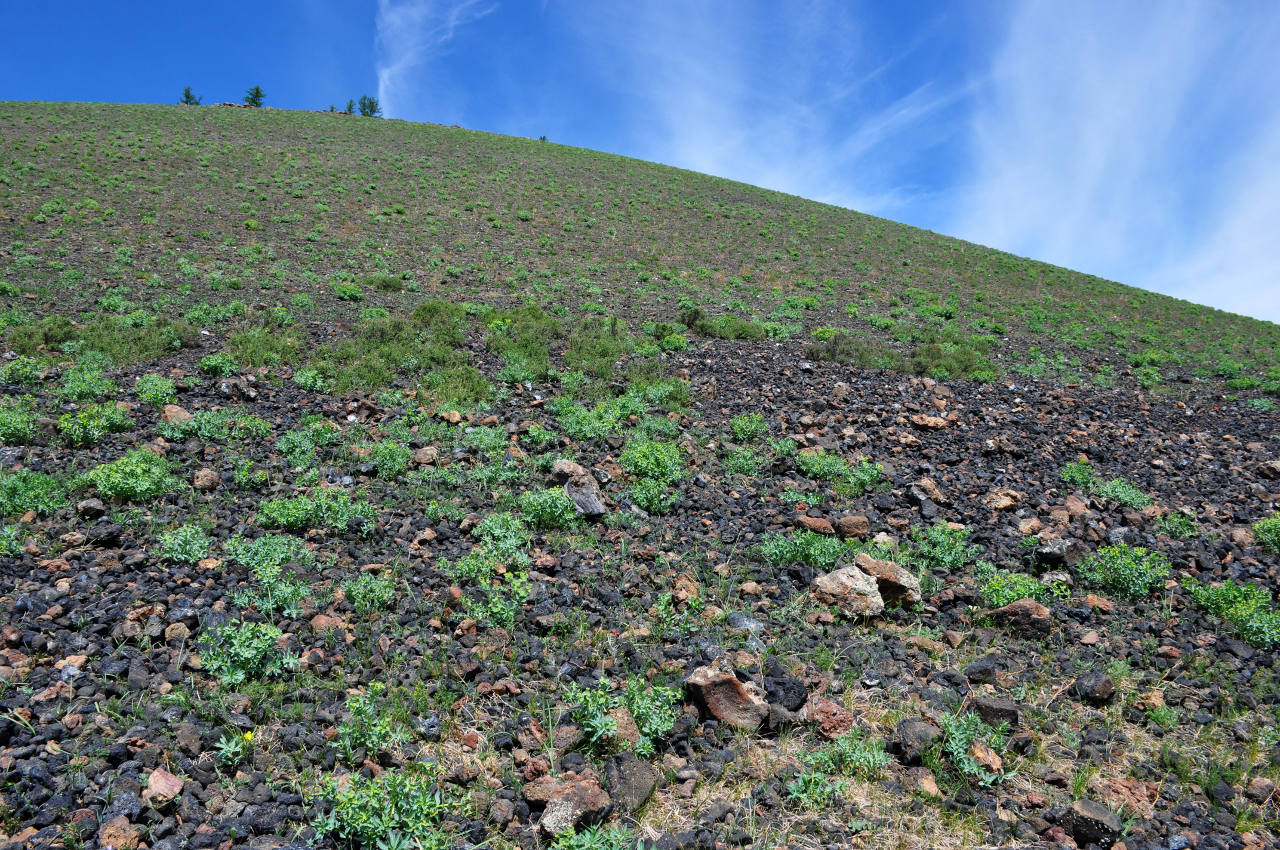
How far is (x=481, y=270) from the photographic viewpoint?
62.4 feet

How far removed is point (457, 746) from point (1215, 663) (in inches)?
223

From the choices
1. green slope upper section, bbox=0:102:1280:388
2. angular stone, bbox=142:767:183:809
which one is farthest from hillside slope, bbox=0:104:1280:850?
green slope upper section, bbox=0:102:1280:388

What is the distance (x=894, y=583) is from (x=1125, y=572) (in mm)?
2185

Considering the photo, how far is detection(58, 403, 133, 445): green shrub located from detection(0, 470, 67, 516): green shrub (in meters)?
0.96

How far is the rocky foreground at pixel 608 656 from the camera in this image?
11.4ft

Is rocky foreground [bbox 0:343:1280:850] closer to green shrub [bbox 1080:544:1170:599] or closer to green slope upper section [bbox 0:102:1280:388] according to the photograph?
green shrub [bbox 1080:544:1170:599]

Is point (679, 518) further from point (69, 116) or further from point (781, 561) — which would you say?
point (69, 116)

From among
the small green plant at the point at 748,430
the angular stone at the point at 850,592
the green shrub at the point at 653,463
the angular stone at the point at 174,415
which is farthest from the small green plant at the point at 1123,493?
the angular stone at the point at 174,415

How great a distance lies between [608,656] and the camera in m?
4.72

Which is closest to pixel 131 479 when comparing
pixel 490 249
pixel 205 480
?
pixel 205 480

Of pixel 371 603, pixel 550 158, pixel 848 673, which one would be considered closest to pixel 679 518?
pixel 848 673

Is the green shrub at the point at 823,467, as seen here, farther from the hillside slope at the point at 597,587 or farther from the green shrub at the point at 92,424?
the green shrub at the point at 92,424

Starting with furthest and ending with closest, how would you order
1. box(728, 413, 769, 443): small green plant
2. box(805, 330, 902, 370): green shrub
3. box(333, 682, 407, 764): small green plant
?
box(805, 330, 902, 370): green shrub
box(728, 413, 769, 443): small green plant
box(333, 682, 407, 764): small green plant

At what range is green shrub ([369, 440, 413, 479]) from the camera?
707cm
